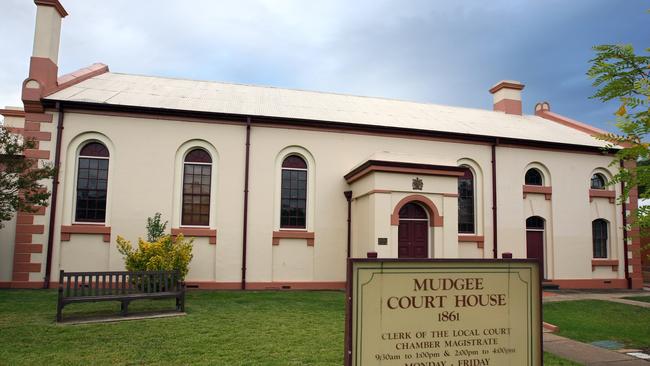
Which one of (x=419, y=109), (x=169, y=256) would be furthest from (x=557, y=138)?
Result: (x=169, y=256)

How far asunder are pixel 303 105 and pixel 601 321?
495 inches

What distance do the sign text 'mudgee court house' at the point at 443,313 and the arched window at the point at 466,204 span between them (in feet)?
47.4

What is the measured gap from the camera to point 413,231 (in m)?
15.2

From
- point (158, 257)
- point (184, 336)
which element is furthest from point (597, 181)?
point (184, 336)

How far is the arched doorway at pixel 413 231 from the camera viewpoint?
15.2 meters

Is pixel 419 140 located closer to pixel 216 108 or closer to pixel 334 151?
pixel 334 151

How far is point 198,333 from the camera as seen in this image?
8023 mm

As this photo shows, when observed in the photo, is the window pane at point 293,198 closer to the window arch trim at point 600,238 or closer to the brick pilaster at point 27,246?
the brick pilaster at point 27,246

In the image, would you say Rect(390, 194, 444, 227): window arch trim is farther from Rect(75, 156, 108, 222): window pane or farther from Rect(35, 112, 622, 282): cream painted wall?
Rect(75, 156, 108, 222): window pane

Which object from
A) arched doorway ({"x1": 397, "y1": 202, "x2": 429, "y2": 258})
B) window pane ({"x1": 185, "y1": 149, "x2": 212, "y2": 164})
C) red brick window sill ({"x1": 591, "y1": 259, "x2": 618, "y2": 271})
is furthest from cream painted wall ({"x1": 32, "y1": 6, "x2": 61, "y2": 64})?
red brick window sill ({"x1": 591, "y1": 259, "x2": 618, "y2": 271})

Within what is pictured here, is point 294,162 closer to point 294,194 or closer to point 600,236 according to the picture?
point 294,194

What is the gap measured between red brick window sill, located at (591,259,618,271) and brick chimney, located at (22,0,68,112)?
73.4 feet

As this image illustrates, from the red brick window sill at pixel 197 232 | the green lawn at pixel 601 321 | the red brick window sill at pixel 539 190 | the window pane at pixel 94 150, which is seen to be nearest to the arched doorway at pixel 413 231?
the green lawn at pixel 601 321

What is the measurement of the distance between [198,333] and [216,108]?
32.1ft
